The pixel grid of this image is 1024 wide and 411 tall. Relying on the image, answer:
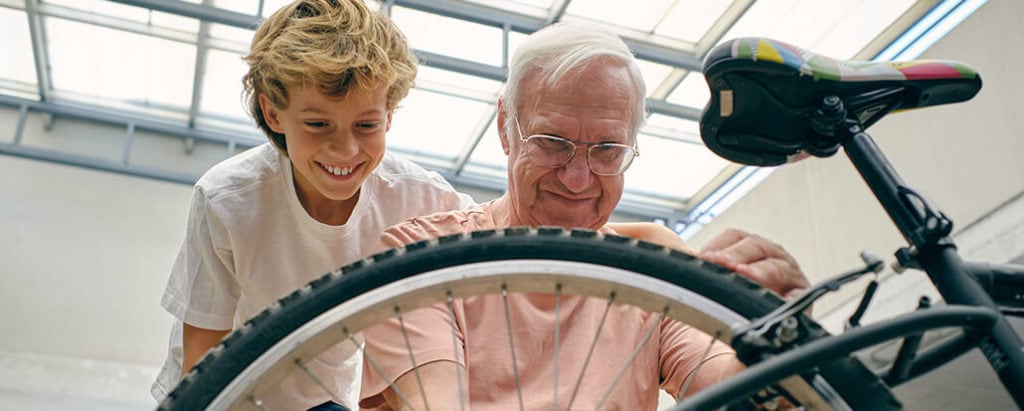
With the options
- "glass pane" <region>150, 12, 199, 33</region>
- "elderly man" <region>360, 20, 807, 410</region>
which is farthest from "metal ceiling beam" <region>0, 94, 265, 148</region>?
"elderly man" <region>360, 20, 807, 410</region>

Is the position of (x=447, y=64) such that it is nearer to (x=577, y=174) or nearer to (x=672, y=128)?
(x=672, y=128)

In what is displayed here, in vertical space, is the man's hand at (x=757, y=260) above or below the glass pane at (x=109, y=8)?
below

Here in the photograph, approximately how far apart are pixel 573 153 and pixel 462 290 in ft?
1.56

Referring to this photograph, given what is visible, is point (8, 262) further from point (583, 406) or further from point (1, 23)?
point (583, 406)

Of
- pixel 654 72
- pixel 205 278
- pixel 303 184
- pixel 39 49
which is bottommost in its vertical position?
pixel 205 278

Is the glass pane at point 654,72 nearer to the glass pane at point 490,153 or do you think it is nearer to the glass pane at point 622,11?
the glass pane at point 622,11

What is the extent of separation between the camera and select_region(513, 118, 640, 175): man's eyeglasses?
1.12 metres

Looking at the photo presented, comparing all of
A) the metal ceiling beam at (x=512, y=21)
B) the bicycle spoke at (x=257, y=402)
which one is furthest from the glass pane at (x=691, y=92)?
the bicycle spoke at (x=257, y=402)

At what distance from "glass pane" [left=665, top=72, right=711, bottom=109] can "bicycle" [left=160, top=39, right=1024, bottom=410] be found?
188 inches

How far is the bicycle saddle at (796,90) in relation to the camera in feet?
2.45

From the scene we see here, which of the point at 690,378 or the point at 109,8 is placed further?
the point at 109,8

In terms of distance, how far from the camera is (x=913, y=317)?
0.62 meters

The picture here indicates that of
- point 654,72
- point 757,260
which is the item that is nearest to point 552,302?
point 757,260

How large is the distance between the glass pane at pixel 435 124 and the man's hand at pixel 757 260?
489cm
